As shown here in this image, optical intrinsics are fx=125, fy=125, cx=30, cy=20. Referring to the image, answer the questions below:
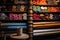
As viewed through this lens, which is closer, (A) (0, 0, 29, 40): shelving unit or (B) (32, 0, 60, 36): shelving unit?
(A) (0, 0, 29, 40): shelving unit

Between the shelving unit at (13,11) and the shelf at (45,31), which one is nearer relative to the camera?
the shelving unit at (13,11)

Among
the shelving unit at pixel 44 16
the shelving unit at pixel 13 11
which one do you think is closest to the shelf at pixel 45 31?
the shelving unit at pixel 44 16

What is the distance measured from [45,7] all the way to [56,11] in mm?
339

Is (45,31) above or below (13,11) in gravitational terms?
below

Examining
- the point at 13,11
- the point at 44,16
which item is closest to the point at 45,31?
the point at 44,16

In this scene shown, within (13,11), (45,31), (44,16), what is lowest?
(45,31)

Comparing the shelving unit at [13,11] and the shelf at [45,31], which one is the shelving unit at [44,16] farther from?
the shelving unit at [13,11]

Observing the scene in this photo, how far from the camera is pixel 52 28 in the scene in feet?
11.9

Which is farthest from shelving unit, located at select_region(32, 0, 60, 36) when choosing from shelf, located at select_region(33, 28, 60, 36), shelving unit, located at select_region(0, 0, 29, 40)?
shelving unit, located at select_region(0, 0, 29, 40)

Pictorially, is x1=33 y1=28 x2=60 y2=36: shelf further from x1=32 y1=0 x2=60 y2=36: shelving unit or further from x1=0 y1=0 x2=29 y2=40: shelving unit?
x1=0 y1=0 x2=29 y2=40: shelving unit

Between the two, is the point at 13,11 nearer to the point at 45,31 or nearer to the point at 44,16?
the point at 44,16

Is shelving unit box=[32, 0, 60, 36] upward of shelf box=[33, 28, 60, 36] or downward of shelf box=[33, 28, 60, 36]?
upward

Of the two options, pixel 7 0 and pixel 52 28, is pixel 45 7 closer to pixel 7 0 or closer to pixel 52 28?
pixel 52 28

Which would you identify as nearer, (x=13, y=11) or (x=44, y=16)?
(x=13, y=11)
